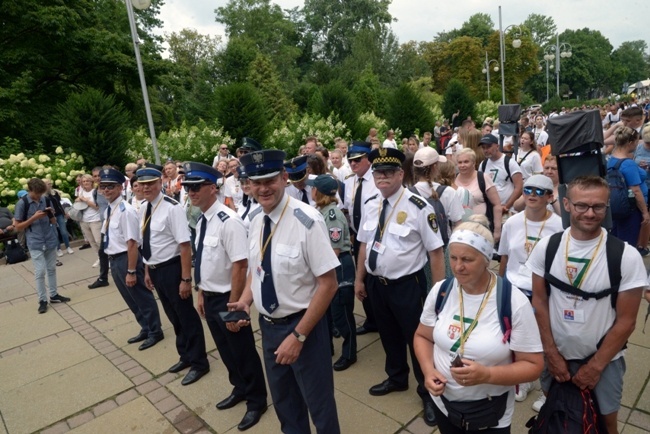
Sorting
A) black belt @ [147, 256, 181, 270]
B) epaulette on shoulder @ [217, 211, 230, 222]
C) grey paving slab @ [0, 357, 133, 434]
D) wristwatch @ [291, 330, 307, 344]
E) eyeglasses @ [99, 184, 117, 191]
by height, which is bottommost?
grey paving slab @ [0, 357, 133, 434]

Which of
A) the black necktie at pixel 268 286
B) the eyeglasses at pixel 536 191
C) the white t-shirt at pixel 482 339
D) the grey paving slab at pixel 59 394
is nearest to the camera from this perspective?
the white t-shirt at pixel 482 339

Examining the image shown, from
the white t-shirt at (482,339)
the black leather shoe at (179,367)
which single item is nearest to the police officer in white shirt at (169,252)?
the black leather shoe at (179,367)

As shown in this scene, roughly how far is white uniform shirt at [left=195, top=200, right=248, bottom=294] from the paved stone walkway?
51.9 inches

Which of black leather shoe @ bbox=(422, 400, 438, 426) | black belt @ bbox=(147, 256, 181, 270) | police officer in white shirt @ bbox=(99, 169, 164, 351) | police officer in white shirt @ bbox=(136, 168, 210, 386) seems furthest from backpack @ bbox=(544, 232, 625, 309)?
police officer in white shirt @ bbox=(99, 169, 164, 351)

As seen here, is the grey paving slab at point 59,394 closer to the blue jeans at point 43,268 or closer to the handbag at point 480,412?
the blue jeans at point 43,268

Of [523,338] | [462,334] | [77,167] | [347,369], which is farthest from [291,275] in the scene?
[77,167]

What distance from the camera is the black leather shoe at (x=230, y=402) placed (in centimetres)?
398

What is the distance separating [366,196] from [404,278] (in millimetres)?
1449

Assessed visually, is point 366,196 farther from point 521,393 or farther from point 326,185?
point 521,393

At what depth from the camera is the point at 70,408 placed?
168 inches

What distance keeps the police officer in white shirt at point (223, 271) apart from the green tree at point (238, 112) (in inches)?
513

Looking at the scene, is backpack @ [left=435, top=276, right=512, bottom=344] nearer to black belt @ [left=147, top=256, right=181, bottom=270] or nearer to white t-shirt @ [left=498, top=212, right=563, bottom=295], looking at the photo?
white t-shirt @ [left=498, top=212, right=563, bottom=295]

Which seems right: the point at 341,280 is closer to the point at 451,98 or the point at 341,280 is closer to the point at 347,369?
the point at 347,369

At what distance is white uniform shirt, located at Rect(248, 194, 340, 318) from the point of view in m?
2.67
